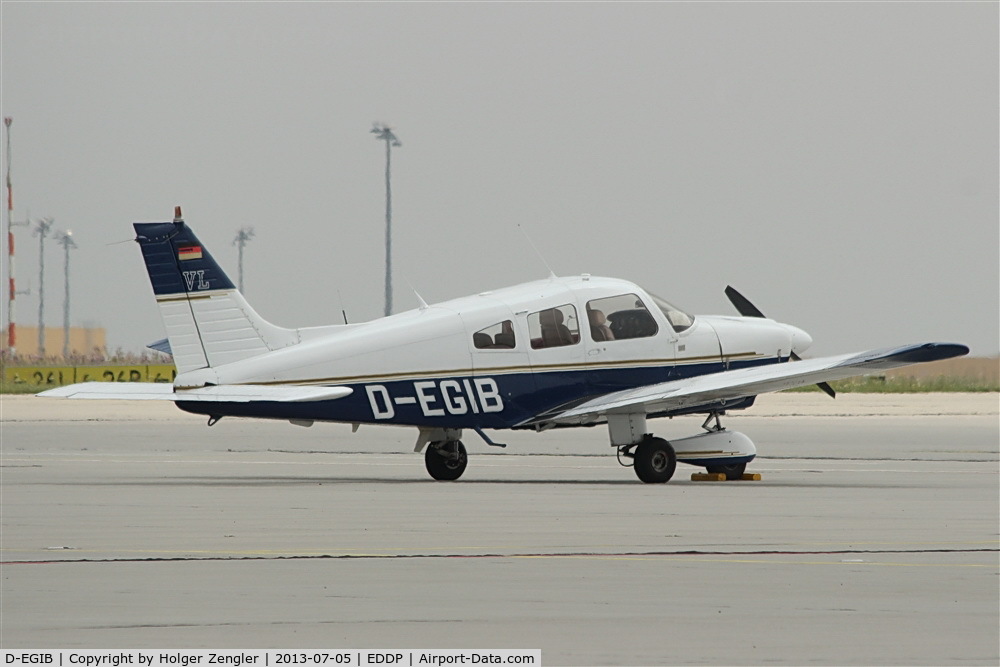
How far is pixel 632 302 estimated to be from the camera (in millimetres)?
21547

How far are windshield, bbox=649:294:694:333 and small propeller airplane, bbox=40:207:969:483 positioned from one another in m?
0.02

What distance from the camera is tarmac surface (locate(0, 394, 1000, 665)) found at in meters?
9.01

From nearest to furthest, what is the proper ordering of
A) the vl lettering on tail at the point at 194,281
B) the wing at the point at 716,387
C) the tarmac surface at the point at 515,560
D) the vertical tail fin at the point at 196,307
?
the tarmac surface at the point at 515,560
the wing at the point at 716,387
the vertical tail fin at the point at 196,307
the vl lettering on tail at the point at 194,281

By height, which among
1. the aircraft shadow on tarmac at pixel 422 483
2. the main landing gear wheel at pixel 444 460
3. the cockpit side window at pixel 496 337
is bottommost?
the aircraft shadow on tarmac at pixel 422 483

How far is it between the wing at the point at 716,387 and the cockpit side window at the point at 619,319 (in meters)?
0.68

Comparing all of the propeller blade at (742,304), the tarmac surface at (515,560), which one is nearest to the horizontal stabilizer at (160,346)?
the tarmac surface at (515,560)

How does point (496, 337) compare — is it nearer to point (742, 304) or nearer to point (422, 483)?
point (422, 483)

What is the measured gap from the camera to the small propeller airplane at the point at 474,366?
2008cm

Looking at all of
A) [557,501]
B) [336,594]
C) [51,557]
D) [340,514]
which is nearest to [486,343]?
[557,501]

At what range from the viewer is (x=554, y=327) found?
69.5 feet

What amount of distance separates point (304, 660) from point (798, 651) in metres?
2.36

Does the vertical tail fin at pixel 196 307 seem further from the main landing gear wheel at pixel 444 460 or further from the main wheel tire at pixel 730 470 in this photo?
the main wheel tire at pixel 730 470
